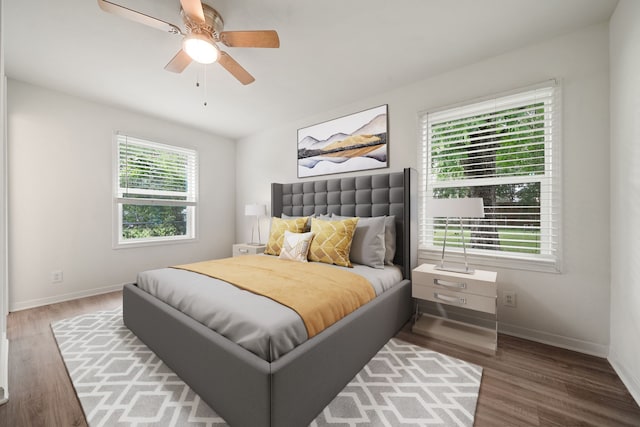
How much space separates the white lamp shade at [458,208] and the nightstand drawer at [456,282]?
506 mm

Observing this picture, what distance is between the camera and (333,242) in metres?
2.54

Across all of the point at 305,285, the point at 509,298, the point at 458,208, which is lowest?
the point at 509,298

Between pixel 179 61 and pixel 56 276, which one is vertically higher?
pixel 179 61

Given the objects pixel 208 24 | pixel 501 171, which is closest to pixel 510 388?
pixel 501 171

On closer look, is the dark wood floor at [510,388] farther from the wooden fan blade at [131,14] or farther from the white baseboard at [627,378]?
the wooden fan blade at [131,14]

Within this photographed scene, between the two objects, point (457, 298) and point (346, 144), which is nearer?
point (457, 298)

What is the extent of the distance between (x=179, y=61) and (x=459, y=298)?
292 centimetres

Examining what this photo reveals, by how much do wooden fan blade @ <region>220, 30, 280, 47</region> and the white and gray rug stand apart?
89.4 inches

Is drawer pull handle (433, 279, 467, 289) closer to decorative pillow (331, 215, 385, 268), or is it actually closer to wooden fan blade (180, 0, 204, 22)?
decorative pillow (331, 215, 385, 268)

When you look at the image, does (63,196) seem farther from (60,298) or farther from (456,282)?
(456,282)

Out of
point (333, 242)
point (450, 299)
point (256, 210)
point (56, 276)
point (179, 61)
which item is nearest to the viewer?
point (179, 61)

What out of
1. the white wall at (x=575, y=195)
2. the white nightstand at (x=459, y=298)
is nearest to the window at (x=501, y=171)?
the white wall at (x=575, y=195)

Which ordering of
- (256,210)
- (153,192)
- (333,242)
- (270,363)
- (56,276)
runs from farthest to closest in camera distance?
(256,210) < (153,192) < (56,276) < (333,242) < (270,363)

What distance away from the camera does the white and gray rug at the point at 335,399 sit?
135 cm
